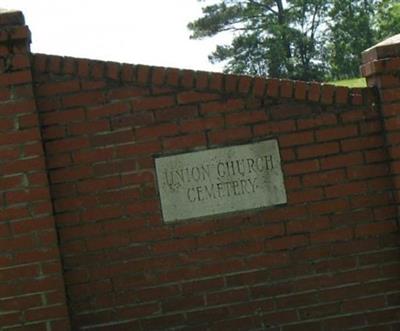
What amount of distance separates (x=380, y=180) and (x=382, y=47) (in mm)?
904

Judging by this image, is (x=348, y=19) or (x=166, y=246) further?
(x=348, y=19)

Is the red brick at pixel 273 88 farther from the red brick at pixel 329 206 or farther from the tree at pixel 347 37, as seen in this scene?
the tree at pixel 347 37

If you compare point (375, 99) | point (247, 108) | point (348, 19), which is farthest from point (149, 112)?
point (348, 19)

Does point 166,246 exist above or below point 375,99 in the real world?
below

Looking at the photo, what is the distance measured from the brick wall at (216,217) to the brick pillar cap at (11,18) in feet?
1.05

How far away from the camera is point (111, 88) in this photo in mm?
4496

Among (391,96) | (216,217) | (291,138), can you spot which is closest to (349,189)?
(291,138)

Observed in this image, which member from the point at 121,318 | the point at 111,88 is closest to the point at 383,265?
the point at 121,318

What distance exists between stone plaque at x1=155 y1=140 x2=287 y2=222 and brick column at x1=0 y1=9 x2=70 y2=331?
0.80m

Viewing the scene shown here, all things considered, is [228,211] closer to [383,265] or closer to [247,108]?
[247,108]

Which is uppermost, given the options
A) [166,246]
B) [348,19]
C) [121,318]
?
[348,19]

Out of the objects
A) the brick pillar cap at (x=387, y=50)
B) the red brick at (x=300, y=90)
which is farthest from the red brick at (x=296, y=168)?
the brick pillar cap at (x=387, y=50)

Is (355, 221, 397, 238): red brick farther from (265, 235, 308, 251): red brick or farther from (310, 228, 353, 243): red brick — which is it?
(265, 235, 308, 251): red brick

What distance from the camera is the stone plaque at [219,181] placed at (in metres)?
4.48
